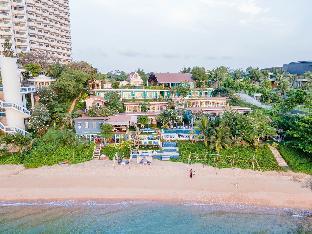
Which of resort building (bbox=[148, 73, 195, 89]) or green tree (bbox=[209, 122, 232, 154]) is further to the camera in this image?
resort building (bbox=[148, 73, 195, 89])

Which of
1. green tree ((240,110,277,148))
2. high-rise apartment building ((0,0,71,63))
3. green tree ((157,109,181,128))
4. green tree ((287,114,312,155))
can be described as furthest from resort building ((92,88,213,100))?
high-rise apartment building ((0,0,71,63))

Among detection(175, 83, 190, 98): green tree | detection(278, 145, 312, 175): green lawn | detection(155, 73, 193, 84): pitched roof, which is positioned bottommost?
detection(278, 145, 312, 175): green lawn

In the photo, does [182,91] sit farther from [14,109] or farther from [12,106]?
[12,106]

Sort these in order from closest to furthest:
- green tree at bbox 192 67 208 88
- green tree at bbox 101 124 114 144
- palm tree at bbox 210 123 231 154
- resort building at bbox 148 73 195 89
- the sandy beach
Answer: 1. the sandy beach
2. palm tree at bbox 210 123 231 154
3. green tree at bbox 101 124 114 144
4. resort building at bbox 148 73 195 89
5. green tree at bbox 192 67 208 88

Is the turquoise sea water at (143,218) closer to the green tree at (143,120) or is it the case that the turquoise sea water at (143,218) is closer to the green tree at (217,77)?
the green tree at (143,120)

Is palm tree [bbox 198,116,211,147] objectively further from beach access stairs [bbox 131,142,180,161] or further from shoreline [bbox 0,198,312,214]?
shoreline [bbox 0,198,312,214]

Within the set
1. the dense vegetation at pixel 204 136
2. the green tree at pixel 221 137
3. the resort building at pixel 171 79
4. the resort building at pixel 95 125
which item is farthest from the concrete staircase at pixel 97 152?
the resort building at pixel 171 79
